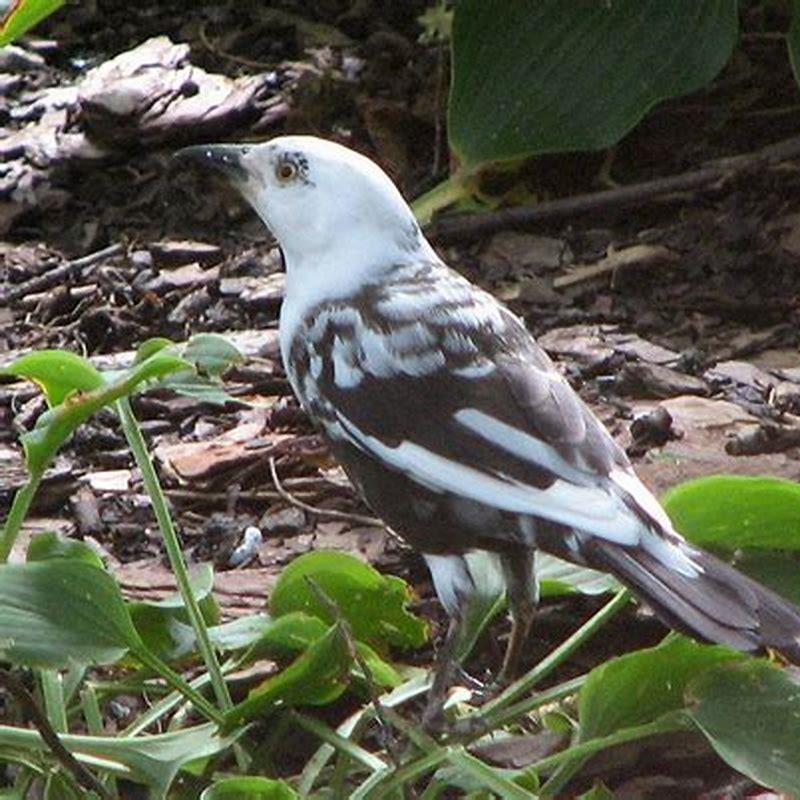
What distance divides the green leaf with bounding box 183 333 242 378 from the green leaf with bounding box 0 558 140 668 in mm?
407

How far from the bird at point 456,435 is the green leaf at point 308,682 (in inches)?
6.8

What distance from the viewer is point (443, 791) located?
340cm

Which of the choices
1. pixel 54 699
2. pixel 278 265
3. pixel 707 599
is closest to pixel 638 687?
pixel 707 599

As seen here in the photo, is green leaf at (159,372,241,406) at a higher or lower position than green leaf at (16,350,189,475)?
lower

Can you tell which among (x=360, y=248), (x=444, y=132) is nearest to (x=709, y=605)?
(x=360, y=248)

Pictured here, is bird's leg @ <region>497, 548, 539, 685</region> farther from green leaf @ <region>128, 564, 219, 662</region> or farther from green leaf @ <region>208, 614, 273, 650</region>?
green leaf @ <region>128, 564, 219, 662</region>

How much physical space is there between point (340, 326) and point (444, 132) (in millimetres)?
2357

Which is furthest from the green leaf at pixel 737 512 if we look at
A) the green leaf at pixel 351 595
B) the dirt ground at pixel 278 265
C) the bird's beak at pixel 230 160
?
the bird's beak at pixel 230 160

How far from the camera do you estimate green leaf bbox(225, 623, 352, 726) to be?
328 cm

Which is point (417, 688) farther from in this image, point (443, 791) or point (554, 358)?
point (554, 358)

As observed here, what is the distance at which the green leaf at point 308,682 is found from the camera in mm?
3279

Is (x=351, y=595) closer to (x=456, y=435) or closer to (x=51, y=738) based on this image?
(x=456, y=435)

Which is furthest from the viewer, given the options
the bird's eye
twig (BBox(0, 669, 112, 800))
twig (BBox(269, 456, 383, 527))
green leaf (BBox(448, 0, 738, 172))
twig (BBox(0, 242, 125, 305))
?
twig (BBox(0, 242, 125, 305))

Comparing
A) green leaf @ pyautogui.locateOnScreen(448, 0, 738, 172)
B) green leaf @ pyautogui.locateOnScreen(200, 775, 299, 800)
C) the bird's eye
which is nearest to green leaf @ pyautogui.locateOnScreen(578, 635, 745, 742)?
green leaf @ pyautogui.locateOnScreen(200, 775, 299, 800)
